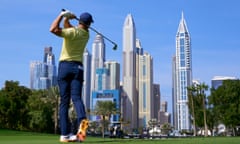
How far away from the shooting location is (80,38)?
698cm

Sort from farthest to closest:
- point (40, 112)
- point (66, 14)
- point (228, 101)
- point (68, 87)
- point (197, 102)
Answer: point (197, 102)
point (228, 101)
point (40, 112)
point (68, 87)
point (66, 14)

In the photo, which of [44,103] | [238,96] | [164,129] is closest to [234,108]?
[238,96]

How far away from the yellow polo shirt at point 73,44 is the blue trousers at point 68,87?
0.12m

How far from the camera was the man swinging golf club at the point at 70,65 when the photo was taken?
264 inches

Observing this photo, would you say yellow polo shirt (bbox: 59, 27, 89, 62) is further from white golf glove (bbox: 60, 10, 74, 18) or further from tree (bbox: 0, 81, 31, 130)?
tree (bbox: 0, 81, 31, 130)

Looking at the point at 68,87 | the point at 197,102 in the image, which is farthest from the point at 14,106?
the point at 68,87

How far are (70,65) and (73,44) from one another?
379 millimetres

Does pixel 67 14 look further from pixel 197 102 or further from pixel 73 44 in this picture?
pixel 197 102

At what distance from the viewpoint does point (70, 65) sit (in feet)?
22.3

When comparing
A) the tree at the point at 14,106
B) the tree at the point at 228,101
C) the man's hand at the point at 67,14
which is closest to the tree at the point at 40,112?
the tree at the point at 14,106

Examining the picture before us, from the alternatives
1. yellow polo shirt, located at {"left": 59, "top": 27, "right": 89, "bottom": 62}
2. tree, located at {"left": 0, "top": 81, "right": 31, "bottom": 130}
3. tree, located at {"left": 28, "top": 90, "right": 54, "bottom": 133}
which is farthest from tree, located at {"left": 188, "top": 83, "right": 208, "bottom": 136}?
yellow polo shirt, located at {"left": 59, "top": 27, "right": 89, "bottom": 62}

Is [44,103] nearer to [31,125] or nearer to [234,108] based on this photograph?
[31,125]

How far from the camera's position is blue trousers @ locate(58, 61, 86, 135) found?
6.78m

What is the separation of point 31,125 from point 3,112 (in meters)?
5.78
